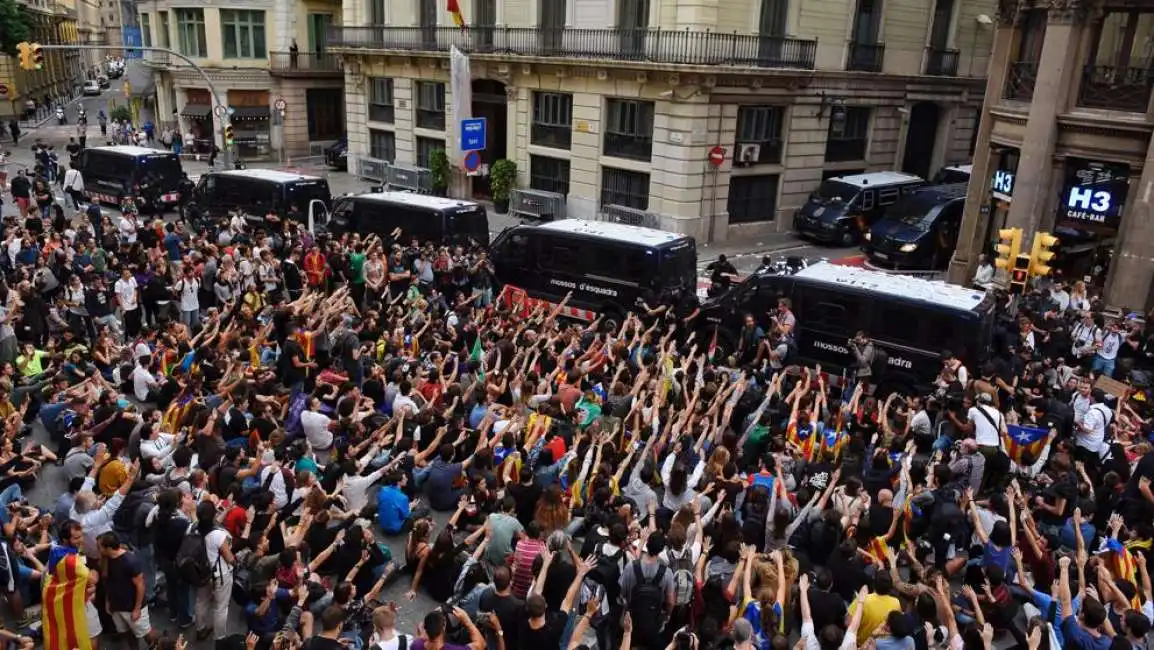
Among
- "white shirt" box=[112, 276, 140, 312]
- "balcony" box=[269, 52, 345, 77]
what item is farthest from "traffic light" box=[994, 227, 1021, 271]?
"balcony" box=[269, 52, 345, 77]

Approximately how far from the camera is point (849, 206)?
1073 inches

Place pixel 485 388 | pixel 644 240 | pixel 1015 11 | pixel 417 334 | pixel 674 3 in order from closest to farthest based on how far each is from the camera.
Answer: pixel 485 388
pixel 417 334
pixel 644 240
pixel 1015 11
pixel 674 3

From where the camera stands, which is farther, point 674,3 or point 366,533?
point 674,3

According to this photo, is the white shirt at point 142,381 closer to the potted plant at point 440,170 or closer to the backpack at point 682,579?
the backpack at point 682,579

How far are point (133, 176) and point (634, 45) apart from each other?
15.6 m

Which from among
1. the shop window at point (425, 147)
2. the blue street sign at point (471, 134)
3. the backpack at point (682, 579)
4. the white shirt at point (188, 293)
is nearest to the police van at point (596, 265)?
the white shirt at point (188, 293)

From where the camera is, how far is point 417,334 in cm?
1388

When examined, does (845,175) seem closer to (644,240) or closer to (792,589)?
(644,240)

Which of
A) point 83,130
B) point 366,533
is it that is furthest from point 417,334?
point 83,130

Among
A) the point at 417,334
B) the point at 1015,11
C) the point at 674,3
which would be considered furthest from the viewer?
the point at 674,3

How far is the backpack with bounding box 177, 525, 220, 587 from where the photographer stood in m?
7.22

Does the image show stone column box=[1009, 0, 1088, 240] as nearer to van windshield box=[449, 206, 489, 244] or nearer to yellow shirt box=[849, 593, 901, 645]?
van windshield box=[449, 206, 489, 244]

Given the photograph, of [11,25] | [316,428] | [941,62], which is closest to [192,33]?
[11,25]

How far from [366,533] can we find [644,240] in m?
10.2
